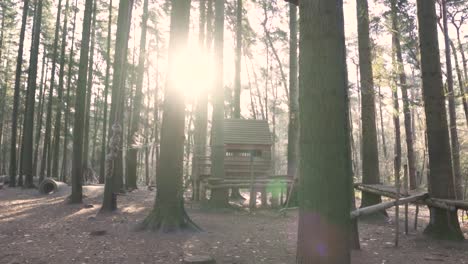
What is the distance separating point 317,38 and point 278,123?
66576 millimetres

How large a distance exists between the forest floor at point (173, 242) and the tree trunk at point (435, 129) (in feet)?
1.59

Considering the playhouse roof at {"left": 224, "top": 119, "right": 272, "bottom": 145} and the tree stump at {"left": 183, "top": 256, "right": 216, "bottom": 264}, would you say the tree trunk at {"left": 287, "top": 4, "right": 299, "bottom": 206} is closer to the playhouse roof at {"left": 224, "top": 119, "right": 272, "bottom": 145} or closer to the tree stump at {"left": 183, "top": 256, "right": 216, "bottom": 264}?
the playhouse roof at {"left": 224, "top": 119, "right": 272, "bottom": 145}

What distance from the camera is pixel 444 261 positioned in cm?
606

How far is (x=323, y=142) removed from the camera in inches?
115

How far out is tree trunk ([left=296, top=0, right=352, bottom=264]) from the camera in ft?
9.49

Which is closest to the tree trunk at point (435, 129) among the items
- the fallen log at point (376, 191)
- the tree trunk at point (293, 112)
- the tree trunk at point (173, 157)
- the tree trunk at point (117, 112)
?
the fallen log at point (376, 191)

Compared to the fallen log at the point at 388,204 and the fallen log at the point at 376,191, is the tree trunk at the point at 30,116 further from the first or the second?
the fallen log at the point at 388,204

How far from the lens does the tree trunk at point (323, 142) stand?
2893 millimetres

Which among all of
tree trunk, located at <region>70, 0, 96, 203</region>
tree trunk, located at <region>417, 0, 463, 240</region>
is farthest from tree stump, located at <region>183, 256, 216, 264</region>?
tree trunk, located at <region>70, 0, 96, 203</region>

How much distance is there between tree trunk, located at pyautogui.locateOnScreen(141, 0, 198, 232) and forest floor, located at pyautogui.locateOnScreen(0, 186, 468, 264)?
1.42 ft

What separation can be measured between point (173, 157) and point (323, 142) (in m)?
6.20

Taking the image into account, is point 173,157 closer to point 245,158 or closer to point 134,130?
point 245,158

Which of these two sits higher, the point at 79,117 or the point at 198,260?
the point at 79,117

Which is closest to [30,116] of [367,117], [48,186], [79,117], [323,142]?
[48,186]
